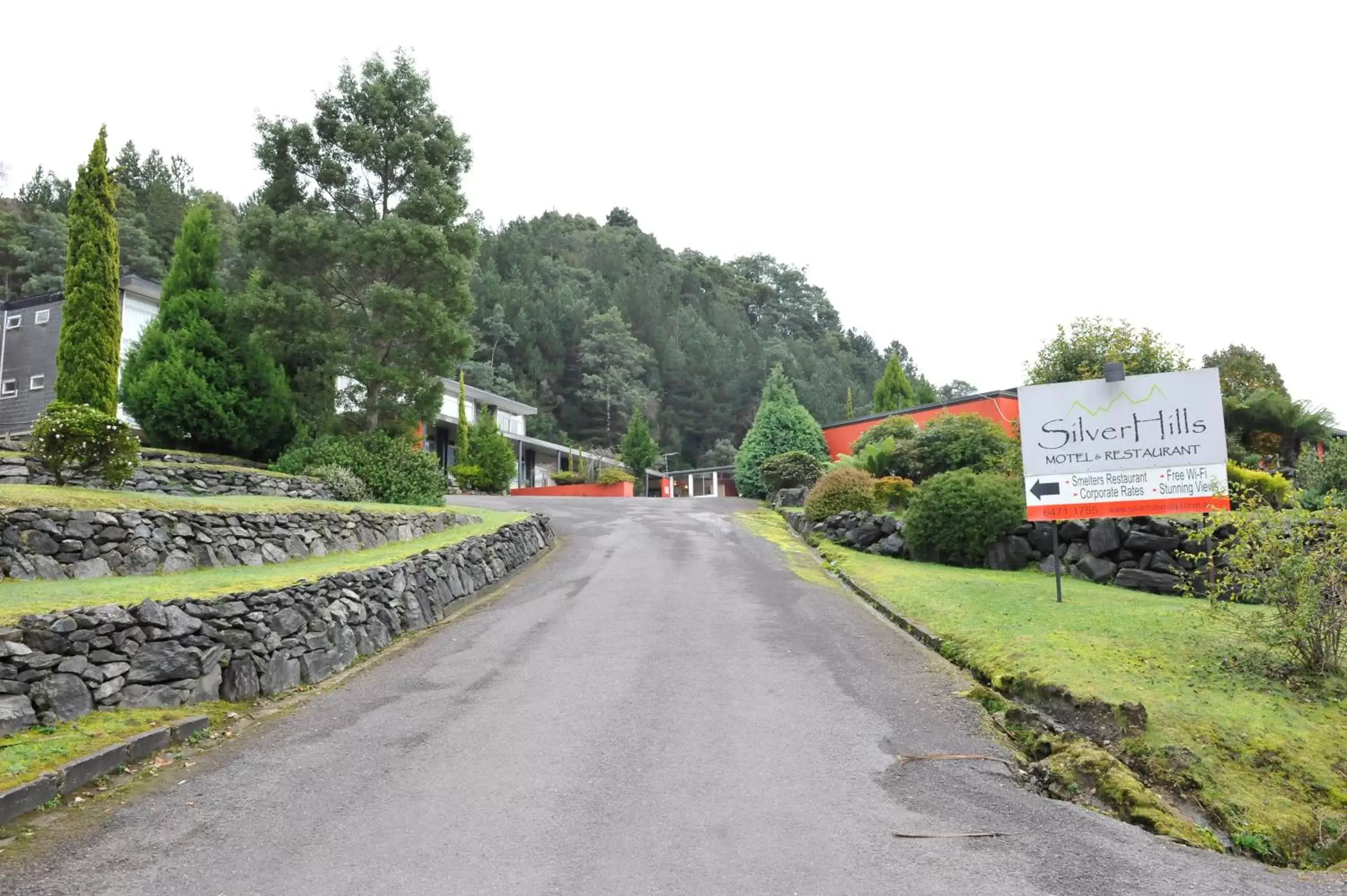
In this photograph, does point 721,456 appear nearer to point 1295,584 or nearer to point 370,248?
point 370,248

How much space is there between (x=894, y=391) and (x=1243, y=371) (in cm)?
2269

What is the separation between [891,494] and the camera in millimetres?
22219

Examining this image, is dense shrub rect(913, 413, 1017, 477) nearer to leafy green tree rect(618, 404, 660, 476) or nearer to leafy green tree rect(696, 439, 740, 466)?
leafy green tree rect(618, 404, 660, 476)

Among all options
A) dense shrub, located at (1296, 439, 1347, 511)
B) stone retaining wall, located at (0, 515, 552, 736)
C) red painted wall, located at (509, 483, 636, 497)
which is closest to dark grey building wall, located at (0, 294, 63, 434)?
red painted wall, located at (509, 483, 636, 497)

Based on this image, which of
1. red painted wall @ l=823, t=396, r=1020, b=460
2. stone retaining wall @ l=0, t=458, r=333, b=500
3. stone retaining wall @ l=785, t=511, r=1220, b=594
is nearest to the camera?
stone retaining wall @ l=0, t=458, r=333, b=500

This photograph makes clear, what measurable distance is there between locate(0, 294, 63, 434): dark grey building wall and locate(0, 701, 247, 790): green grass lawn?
2894 centimetres

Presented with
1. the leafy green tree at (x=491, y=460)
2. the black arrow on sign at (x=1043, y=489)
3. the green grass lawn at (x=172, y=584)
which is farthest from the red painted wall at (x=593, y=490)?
the black arrow on sign at (x=1043, y=489)

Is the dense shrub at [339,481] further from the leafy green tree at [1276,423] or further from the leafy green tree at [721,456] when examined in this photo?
the leafy green tree at [721,456]

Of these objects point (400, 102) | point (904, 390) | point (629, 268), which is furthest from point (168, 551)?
point (629, 268)

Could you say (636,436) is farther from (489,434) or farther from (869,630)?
(869,630)

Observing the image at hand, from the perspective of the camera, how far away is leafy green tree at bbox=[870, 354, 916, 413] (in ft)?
189

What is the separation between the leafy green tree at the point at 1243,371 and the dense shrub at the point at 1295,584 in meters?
29.4

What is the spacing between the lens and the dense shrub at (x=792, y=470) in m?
30.8

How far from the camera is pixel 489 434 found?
129ft
